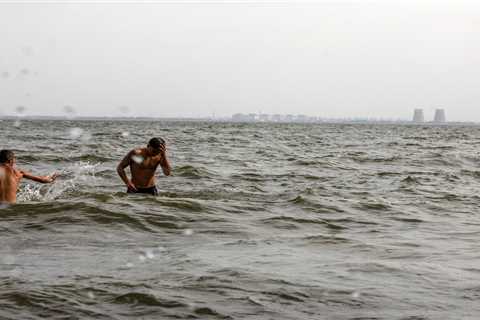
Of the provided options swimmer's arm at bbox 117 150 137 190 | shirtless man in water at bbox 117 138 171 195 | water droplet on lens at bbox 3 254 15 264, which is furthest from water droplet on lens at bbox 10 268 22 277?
swimmer's arm at bbox 117 150 137 190

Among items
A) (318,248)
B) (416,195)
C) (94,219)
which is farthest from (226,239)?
(416,195)

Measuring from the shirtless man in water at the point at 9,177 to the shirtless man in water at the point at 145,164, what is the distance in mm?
1520

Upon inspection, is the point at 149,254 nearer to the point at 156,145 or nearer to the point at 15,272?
the point at 15,272

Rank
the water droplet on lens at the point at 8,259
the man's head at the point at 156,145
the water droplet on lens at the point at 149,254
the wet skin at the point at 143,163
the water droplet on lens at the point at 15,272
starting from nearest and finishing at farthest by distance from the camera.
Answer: the water droplet on lens at the point at 15,272, the water droplet on lens at the point at 8,259, the water droplet on lens at the point at 149,254, the man's head at the point at 156,145, the wet skin at the point at 143,163

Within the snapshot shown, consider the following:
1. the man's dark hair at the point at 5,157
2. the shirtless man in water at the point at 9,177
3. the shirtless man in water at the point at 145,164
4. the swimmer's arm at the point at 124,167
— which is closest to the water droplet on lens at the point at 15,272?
the shirtless man in water at the point at 9,177

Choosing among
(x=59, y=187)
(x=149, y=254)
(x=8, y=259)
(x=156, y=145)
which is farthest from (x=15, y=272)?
(x=59, y=187)

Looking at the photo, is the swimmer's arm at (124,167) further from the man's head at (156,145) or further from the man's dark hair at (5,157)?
the man's dark hair at (5,157)

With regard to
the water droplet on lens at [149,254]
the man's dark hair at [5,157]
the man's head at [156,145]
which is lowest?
the water droplet on lens at [149,254]

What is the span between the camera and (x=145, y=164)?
11.2m

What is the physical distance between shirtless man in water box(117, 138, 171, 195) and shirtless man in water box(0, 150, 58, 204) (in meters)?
1.52

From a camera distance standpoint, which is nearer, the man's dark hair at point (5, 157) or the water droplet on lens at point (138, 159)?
the man's dark hair at point (5, 157)

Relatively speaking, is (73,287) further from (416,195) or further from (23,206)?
(416,195)

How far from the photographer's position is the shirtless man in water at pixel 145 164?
36.1 ft

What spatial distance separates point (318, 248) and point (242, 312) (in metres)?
2.79
